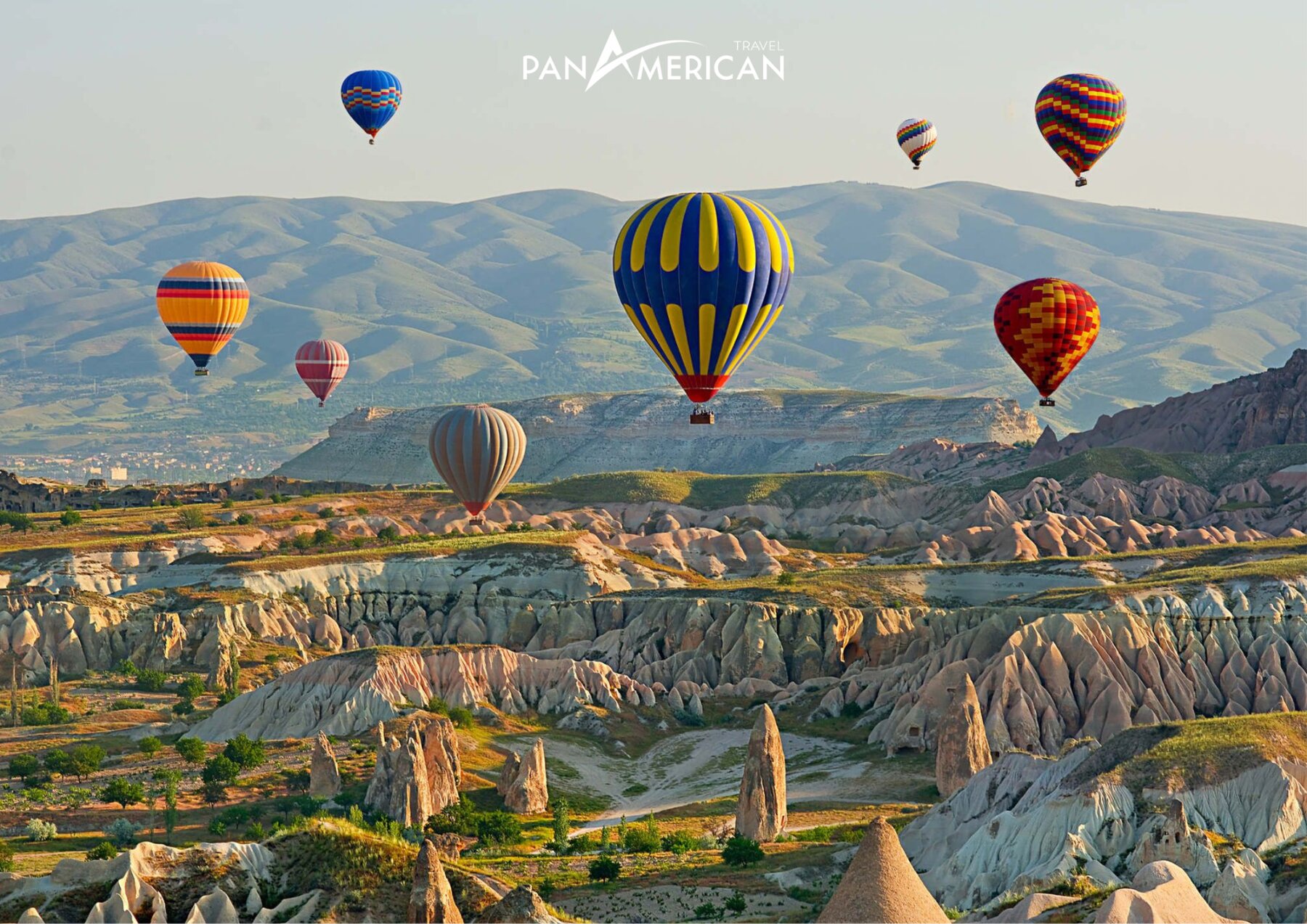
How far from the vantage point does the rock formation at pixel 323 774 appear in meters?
91.0

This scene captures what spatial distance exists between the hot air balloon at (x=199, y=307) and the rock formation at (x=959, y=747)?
85.4 meters

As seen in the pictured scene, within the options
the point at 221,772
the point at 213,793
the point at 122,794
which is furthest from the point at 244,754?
the point at 122,794

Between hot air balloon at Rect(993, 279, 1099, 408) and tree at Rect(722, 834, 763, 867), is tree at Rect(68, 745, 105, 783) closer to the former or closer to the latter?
tree at Rect(722, 834, 763, 867)

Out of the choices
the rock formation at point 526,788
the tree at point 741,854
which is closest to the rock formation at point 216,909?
the tree at point 741,854

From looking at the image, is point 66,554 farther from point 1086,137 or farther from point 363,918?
point 363,918

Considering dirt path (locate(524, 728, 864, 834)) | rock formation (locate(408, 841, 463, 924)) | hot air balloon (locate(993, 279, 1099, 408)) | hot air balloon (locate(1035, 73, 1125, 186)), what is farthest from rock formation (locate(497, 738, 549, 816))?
hot air balloon (locate(1035, 73, 1125, 186))

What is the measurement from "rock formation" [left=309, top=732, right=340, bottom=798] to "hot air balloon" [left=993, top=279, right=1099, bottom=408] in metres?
56.4

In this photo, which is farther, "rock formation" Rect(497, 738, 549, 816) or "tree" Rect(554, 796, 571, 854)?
"rock formation" Rect(497, 738, 549, 816)

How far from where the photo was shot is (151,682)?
125188 millimetres

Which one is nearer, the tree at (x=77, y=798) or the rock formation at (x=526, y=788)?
the tree at (x=77, y=798)

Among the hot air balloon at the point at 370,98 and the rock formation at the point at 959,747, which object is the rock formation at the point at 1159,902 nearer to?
the rock formation at the point at 959,747

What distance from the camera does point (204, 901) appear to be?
143 ft

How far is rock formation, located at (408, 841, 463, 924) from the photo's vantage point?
42438 mm

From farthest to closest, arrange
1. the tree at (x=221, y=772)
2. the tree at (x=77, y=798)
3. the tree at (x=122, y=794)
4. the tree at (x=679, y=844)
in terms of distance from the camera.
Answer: the tree at (x=221, y=772)
the tree at (x=122, y=794)
the tree at (x=77, y=798)
the tree at (x=679, y=844)
